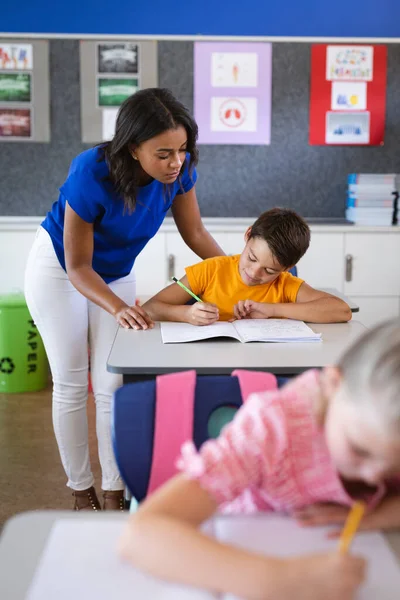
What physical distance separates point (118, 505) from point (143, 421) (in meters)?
1.05

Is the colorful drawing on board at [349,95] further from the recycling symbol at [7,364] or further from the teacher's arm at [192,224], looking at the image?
the recycling symbol at [7,364]

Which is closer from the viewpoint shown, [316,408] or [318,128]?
[316,408]

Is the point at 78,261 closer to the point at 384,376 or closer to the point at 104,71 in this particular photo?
the point at 384,376

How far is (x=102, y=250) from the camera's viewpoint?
6.49 feet

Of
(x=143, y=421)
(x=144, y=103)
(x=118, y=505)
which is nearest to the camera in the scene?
(x=143, y=421)

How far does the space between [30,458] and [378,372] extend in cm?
223

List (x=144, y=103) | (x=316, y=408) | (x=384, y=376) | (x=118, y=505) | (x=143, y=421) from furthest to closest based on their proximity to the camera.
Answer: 1. (x=118, y=505)
2. (x=144, y=103)
3. (x=143, y=421)
4. (x=316, y=408)
5. (x=384, y=376)

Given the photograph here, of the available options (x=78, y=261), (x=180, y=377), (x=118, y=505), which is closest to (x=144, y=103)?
(x=78, y=261)

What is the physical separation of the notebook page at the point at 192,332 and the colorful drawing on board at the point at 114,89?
2.12m

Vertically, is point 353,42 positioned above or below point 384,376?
above

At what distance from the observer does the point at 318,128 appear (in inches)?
151

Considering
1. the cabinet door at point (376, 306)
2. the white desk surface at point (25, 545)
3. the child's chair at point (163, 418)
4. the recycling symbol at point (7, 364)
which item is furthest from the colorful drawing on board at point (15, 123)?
the white desk surface at point (25, 545)

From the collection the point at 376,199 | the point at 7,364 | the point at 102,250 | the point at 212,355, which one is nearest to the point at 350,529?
the point at 212,355

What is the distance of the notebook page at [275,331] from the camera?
5.85ft
